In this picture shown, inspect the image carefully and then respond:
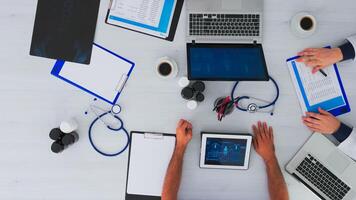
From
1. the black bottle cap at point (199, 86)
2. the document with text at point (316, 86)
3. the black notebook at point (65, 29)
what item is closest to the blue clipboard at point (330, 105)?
the document with text at point (316, 86)

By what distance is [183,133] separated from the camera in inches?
67.5

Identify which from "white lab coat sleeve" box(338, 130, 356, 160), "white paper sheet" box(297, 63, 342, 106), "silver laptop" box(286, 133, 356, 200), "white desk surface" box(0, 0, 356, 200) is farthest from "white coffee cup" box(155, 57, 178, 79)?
"white lab coat sleeve" box(338, 130, 356, 160)

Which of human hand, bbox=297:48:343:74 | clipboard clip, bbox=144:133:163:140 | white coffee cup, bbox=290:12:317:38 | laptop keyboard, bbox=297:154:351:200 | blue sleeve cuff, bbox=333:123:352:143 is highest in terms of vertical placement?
white coffee cup, bbox=290:12:317:38

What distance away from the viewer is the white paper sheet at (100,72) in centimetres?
173

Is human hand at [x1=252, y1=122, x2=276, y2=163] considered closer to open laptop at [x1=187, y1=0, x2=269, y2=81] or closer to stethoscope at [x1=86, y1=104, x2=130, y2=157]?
open laptop at [x1=187, y1=0, x2=269, y2=81]

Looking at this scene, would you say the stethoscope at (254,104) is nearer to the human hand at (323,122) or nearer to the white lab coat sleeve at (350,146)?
the human hand at (323,122)

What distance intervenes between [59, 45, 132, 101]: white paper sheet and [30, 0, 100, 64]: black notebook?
31mm

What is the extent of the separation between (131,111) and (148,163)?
24 cm

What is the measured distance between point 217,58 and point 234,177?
54 cm

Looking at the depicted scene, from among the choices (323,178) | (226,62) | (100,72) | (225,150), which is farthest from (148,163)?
(323,178)

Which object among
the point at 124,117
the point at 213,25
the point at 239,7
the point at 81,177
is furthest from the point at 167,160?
the point at 239,7

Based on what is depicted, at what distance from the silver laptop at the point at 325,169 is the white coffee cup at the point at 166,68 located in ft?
2.16

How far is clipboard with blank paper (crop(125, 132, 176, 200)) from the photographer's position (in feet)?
5.74

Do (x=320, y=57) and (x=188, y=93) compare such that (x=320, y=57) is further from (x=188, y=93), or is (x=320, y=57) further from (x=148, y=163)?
(x=148, y=163)
